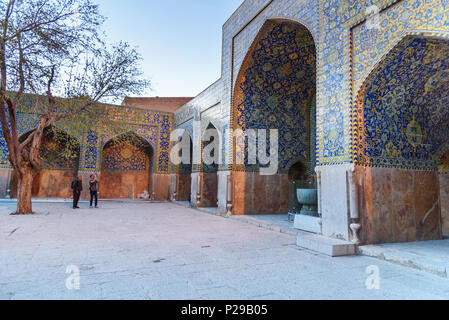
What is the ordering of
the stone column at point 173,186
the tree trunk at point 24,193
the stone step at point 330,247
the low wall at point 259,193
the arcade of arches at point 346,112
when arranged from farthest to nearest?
the stone column at point 173,186
the low wall at point 259,193
the tree trunk at point 24,193
the arcade of arches at point 346,112
the stone step at point 330,247

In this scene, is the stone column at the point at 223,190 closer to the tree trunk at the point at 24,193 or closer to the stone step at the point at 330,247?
the stone step at the point at 330,247

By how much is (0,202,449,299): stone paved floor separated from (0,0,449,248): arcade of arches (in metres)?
1.07

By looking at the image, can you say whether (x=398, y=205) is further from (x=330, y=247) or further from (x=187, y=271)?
(x=187, y=271)

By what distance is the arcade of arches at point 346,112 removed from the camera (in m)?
3.57

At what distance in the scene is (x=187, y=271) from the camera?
93.3 inches

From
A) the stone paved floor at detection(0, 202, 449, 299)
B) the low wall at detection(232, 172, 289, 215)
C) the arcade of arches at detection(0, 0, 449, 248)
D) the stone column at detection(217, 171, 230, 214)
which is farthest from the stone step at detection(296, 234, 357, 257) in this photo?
the stone column at detection(217, 171, 230, 214)

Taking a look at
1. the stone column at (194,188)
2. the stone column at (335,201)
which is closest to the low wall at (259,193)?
the stone column at (194,188)

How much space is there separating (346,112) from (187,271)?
112 inches

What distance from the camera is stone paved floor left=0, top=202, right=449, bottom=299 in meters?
1.90

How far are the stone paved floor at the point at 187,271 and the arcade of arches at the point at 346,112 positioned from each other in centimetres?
107

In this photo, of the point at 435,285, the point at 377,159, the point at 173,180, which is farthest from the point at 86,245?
the point at 173,180
